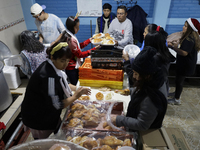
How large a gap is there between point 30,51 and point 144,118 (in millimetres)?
2326

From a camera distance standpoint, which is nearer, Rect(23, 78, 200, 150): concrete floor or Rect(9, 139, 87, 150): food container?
Rect(9, 139, 87, 150): food container

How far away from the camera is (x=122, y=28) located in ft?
10.9

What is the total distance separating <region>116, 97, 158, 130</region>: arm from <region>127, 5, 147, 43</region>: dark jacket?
333 centimetres

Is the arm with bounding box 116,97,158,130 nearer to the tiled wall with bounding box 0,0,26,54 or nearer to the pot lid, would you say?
the pot lid

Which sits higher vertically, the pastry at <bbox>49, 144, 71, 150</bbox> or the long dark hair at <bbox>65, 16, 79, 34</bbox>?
the long dark hair at <bbox>65, 16, 79, 34</bbox>

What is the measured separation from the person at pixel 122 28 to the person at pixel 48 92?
6.34 ft

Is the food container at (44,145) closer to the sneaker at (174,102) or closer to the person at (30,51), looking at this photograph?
the person at (30,51)

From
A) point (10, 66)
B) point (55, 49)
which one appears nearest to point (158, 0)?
point (55, 49)

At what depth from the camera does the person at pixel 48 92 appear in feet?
4.74

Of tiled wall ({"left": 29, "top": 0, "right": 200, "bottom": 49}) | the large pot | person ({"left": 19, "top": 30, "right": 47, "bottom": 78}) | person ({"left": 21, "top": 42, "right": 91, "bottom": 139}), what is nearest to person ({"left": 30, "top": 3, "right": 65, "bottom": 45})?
person ({"left": 19, "top": 30, "right": 47, "bottom": 78})

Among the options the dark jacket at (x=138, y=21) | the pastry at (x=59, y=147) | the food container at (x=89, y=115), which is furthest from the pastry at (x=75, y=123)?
the dark jacket at (x=138, y=21)

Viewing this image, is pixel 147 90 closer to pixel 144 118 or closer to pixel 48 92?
pixel 144 118

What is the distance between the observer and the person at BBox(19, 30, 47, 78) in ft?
8.52

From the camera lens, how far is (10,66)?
9.71 feet
